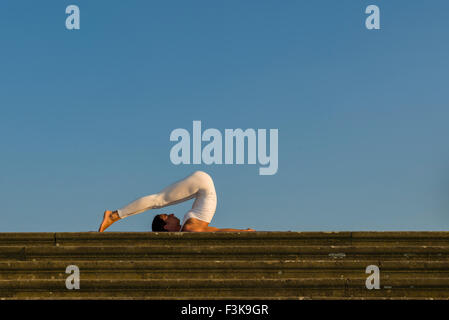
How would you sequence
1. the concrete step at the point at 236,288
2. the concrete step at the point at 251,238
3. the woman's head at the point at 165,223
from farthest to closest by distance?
the woman's head at the point at 165,223, the concrete step at the point at 251,238, the concrete step at the point at 236,288

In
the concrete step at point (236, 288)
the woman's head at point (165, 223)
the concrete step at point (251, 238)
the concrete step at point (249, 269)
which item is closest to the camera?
the concrete step at point (236, 288)

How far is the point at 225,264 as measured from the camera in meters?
5.85

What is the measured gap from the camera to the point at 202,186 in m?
7.41

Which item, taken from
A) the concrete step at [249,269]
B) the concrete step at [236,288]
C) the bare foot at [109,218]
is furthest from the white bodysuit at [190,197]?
the concrete step at [236,288]

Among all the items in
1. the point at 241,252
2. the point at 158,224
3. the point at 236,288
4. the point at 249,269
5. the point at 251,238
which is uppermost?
the point at 158,224

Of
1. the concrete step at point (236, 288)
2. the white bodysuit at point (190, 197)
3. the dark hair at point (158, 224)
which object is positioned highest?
the white bodysuit at point (190, 197)

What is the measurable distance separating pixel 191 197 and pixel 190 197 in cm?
1

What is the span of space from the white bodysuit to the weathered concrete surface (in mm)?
1011

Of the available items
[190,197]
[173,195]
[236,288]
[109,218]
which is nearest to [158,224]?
[173,195]

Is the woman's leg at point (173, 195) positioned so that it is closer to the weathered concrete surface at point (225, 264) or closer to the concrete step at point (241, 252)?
the weathered concrete surface at point (225, 264)

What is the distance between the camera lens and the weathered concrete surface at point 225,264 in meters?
5.50

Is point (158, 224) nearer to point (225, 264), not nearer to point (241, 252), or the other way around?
point (241, 252)
